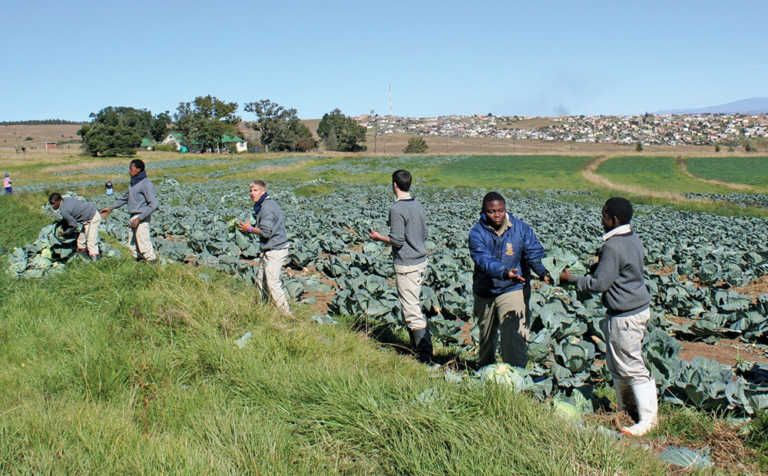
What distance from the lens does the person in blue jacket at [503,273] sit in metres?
4.61

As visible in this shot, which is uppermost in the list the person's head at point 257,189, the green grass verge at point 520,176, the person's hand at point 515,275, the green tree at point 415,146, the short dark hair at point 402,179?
the green tree at point 415,146

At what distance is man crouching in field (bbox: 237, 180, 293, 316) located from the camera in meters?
6.64

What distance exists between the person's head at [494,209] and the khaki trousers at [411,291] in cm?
127

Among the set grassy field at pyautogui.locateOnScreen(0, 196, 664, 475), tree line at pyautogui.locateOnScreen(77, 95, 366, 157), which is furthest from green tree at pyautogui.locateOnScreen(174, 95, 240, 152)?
grassy field at pyautogui.locateOnScreen(0, 196, 664, 475)

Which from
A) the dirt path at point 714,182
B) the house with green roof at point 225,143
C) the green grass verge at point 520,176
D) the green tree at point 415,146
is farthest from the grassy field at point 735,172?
the house with green roof at point 225,143

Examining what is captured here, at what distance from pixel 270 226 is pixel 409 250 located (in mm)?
2049

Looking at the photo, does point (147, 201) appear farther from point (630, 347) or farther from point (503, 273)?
point (630, 347)

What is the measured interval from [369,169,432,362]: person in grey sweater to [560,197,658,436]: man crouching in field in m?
2.06

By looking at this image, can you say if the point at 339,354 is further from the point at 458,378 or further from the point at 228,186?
the point at 228,186

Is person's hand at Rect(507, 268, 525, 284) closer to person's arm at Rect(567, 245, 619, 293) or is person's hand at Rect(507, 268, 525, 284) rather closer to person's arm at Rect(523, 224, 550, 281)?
person's arm at Rect(523, 224, 550, 281)

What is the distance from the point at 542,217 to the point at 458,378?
16.8m

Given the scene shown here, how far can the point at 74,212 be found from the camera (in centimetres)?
935

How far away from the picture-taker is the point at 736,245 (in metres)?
14.0

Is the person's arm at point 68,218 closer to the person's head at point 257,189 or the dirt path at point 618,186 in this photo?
the person's head at point 257,189
